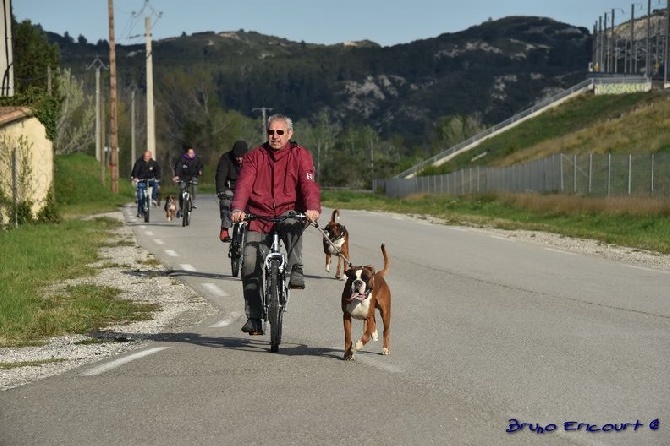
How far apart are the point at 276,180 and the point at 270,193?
13cm

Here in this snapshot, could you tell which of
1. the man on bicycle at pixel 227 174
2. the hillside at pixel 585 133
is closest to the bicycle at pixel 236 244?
the man on bicycle at pixel 227 174

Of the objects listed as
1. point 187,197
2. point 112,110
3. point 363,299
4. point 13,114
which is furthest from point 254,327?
point 112,110

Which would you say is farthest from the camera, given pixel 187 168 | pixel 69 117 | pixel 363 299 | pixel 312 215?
pixel 69 117

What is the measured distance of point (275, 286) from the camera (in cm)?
1020

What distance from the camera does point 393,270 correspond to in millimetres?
18719

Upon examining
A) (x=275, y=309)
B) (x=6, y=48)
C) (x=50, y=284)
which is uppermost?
(x=6, y=48)

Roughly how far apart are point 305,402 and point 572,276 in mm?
10527

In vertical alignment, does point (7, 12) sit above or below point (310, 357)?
above

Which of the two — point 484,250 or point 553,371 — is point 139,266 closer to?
point 484,250

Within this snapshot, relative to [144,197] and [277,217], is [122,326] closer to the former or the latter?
[277,217]

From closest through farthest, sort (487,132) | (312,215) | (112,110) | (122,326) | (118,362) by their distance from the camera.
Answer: (118,362)
(312,215)
(122,326)
(112,110)
(487,132)

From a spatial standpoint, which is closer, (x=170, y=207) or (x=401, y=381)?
(x=401, y=381)

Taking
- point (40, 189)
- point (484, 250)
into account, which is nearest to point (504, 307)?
point (484, 250)

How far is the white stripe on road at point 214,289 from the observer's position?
1530 cm
